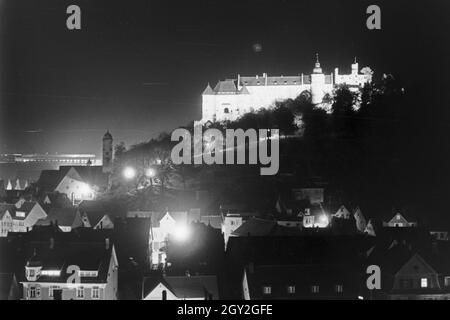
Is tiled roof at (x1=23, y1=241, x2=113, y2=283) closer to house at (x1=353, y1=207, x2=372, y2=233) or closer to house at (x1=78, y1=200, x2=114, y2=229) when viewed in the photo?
house at (x1=78, y1=200, x2=114, y2=229)

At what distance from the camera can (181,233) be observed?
Result: 15031mm

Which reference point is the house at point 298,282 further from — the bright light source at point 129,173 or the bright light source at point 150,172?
the bright light source at point 129,173

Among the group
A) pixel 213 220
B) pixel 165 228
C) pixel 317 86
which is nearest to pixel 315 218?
pixel 213 220

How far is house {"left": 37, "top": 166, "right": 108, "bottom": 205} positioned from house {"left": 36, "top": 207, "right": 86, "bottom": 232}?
15.1 feet

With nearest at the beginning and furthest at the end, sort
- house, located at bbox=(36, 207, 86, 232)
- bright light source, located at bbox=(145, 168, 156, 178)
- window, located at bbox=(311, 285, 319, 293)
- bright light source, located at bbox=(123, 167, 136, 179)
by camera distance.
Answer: window, located at bbox=(311, 285, 319, 293) → house, located at bbox=(36, 207, 86, 232) → bright light source, located at bbox=(145, 168, 156, 178) → bright light source, located at bbox=(123, 167, 136, 179)

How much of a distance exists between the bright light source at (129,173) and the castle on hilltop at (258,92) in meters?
7.47

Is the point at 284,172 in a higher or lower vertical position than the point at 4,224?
higher

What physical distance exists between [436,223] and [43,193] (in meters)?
13.8

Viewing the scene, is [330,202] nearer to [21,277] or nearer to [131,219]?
[131,219]

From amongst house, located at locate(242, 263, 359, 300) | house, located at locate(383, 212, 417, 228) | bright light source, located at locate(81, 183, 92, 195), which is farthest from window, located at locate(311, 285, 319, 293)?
bright light source, located at locate(81, 183, 92, 195)

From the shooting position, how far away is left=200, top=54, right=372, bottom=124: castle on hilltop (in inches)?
1185

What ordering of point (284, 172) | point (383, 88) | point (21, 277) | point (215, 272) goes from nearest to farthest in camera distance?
1. point (21, 277)
2. point (215, 272)
3. point (284, 172)
4. point (383, 88)

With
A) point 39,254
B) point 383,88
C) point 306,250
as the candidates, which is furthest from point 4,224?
point 383,88
